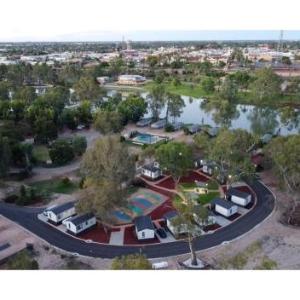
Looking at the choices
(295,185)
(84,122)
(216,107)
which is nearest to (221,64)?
(216,107)

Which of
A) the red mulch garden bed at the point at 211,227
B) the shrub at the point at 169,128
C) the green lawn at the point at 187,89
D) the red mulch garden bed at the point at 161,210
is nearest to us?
the red mulch garden bed at the point at 211,227

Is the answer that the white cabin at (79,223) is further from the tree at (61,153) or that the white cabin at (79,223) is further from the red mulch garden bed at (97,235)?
the tree at (61,153)

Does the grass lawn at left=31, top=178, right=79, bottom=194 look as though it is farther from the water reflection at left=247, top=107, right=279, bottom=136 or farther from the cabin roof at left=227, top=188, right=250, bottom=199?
the water reflection at left=247, top=107, right=279, bottom=136

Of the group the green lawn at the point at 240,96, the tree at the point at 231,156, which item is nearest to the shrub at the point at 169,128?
the green lawn at the point at 240,96

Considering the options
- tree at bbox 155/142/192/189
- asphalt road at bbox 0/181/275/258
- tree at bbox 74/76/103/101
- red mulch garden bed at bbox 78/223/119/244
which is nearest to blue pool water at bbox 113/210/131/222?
red mulch garden bed at bbox 78/223/119/244
